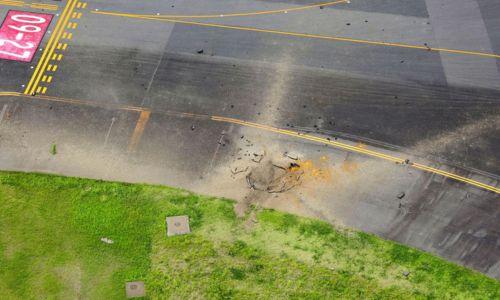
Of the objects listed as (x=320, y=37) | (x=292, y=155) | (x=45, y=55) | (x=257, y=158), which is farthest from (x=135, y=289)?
(x=320, y=37)

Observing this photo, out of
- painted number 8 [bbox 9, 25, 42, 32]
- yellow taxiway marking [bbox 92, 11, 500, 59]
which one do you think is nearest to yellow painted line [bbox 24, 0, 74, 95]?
painted number 8 [bbox 9, 25, 42, 32]

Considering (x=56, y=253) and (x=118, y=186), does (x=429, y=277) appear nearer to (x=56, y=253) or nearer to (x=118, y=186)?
(x=118, y=186)

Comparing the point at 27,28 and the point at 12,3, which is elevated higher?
the point at 12,3

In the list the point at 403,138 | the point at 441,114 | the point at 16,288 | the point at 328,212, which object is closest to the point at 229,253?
the point at 328,212

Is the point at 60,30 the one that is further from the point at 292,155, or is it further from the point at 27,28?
the point at 292,155

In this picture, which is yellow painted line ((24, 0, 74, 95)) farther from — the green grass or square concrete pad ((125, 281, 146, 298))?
square concrete pad ((125, 281, 146, 298))

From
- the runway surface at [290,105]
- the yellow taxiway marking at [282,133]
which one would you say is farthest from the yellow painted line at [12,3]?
the yellow taxiway marking at [282,133]

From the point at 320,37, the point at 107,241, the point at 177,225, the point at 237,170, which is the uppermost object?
the point at 320,37
